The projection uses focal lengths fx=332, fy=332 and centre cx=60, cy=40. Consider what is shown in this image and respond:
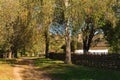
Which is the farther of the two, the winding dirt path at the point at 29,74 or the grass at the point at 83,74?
the winding dirt path at the point at 29,74

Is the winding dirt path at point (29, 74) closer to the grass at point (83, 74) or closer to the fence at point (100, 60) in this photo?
the grass at point (83, 74)

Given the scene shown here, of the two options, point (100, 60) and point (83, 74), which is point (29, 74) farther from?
point (100, 60)

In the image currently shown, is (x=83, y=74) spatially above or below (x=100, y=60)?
below

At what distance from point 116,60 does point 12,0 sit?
15269 mm

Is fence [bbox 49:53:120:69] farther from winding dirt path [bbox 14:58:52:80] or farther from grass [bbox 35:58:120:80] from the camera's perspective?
winding dirt path [bbox 14:58:52:80]

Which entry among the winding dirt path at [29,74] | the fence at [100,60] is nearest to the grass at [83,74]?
the winding dirt path at [29,74]

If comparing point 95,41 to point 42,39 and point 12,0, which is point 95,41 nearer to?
point 42,39

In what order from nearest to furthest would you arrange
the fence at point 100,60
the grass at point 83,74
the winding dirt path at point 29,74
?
the grass at point 83,74, the winding dirt path at point 29,74, the fence at point 100,60

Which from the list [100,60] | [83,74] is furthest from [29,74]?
[100,60]

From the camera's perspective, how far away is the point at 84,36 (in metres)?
62.8

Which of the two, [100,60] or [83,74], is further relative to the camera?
[100,60]

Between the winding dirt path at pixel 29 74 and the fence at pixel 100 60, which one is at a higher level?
the fence at pixel 100 60

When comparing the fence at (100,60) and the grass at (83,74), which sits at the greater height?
the fence at (100,60)

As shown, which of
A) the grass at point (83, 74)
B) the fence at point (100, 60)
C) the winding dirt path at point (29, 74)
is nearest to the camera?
the grass at point (83, 74)
